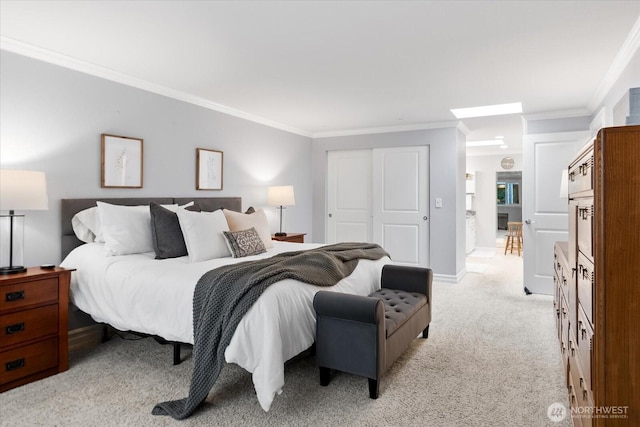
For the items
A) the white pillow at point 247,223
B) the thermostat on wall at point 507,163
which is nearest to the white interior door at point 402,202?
the white pillow at point 247,223

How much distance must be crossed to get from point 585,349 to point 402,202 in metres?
4.50

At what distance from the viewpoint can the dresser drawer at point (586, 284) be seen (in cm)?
143

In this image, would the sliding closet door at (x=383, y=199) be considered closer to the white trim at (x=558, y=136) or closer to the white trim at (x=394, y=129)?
the white trim at (x=394, y=129)

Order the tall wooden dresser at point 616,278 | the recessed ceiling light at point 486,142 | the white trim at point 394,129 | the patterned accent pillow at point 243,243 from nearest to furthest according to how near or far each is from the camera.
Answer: the tall wooden dresser at point 616,278, the patterned accent pillow at point 243,243, the white trim at point 394,129, the recessed ceiling light at point 486,142

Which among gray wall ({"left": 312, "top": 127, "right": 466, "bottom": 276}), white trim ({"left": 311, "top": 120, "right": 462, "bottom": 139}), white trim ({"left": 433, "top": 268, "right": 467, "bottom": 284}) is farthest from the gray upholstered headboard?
white trim ({"left": 433, "top": 268, "right": 467, "bottom": 284})

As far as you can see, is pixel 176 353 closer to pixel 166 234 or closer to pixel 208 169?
pixel 166 234

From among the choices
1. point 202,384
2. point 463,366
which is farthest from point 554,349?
point 202,384

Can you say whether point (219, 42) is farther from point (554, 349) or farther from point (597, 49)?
point (554, 349)

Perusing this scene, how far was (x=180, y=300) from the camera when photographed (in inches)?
97.7

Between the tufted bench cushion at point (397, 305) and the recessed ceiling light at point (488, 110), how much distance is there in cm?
276

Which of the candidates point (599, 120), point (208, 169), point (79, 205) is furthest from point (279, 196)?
point (599, 120)

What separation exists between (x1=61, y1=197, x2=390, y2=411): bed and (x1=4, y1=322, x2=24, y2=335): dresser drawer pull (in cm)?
46

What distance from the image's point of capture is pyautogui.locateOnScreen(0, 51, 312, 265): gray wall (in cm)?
292

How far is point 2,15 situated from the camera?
244cm
